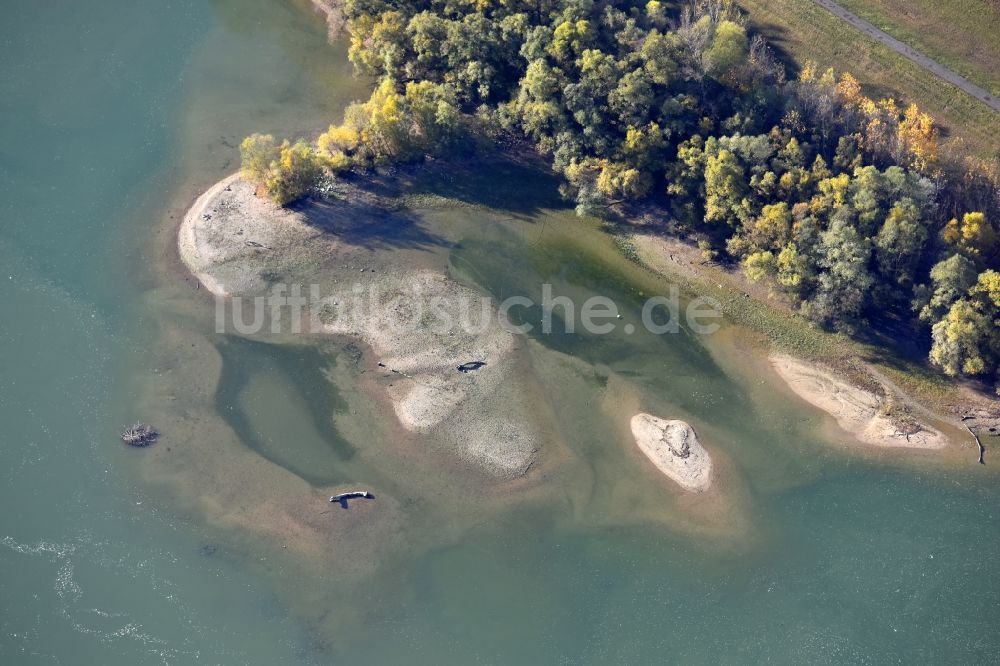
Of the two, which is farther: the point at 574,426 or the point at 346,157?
the point at 346,157

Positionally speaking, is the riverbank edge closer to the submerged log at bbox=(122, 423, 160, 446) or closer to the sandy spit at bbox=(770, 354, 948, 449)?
the sandy spit at bbox=(770, 354, 948, 449)

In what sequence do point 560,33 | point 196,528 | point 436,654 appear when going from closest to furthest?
point 436,654 < point 196,528 < point 560,33

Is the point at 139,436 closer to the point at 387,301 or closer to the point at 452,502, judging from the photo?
the point at 387,301

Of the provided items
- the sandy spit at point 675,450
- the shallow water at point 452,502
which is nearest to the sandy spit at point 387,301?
the shallow water at point 452,502

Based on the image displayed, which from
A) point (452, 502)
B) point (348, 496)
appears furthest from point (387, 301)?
point (452, 502)

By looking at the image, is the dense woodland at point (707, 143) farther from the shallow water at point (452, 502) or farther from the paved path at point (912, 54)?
the shallow water at point (452, 502)

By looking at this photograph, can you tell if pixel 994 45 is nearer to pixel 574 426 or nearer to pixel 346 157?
pixel 574 426

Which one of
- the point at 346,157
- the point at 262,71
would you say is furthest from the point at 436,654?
the point at 262,71
